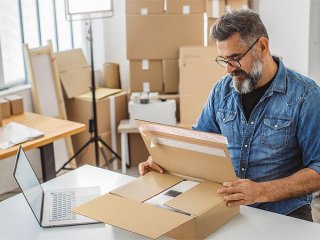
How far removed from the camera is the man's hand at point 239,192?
1.70 metres

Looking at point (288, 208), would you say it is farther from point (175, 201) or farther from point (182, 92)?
point (182, 92)

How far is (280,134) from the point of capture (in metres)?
1.98

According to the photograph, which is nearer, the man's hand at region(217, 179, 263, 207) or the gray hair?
the man's hand at region(217, 179, 263, 207)

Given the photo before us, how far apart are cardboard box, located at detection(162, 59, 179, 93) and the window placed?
3.16ft

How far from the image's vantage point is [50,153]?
2.99 meters

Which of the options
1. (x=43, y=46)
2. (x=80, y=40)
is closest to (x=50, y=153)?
(x=43, y=46)

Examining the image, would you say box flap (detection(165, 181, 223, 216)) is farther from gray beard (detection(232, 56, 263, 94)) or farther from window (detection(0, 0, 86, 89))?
window (detection(0, 0, 86, 89))

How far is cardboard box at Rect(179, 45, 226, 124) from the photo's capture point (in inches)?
153

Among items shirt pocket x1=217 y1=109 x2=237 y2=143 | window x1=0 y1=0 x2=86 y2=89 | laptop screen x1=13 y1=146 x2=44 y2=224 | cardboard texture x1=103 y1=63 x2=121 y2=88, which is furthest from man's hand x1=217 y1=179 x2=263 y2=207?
cardboard texture x1=103 y1=63 x2=121 y2=88

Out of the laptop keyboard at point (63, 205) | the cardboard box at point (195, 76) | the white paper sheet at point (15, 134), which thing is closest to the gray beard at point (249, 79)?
the laptop keyboard at point (63, 205)

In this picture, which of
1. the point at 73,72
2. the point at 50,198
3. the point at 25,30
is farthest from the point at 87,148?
the point at 50,198

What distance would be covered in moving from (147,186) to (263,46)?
0.73m

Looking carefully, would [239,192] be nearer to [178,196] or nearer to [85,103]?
[178,196]

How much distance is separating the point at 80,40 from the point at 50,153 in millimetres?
1753
